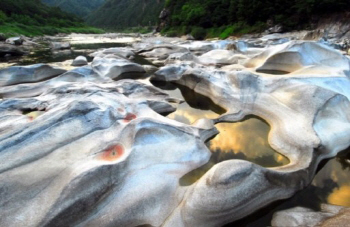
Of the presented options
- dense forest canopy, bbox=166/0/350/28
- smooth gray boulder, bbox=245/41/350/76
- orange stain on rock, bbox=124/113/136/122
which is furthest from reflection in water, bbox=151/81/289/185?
dense forest canopy, bbox=166/0/350/28

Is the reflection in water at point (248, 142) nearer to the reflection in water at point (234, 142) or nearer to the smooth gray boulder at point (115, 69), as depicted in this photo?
the reflection in water at point (234, 142)

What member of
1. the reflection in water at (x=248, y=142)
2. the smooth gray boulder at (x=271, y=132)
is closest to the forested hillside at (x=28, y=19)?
the smooth gray boulder at (x=271, y=132)

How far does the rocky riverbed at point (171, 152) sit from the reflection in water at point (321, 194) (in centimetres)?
9

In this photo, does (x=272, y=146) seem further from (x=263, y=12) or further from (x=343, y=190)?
(x=263, y=12)

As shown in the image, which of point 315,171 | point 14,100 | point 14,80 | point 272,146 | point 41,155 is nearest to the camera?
point 41,155

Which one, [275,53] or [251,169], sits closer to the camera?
[251,169]

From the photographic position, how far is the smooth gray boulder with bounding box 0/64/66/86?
9.92m

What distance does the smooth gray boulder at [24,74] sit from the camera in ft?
32.6

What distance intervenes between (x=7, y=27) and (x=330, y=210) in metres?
40.6

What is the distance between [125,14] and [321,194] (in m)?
132

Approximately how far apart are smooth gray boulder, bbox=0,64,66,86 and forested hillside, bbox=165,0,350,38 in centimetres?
2943

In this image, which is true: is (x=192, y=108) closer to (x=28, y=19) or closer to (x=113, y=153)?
(x=113, y=153)

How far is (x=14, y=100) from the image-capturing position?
644cm

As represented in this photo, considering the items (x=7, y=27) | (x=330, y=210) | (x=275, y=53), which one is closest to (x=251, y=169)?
(x=330, y=210)
